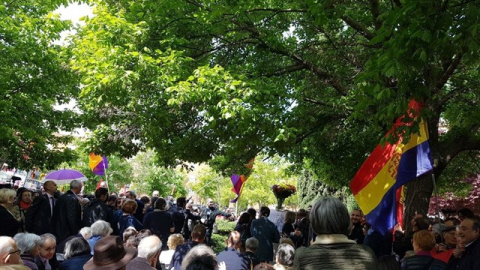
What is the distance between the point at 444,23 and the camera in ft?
18.7

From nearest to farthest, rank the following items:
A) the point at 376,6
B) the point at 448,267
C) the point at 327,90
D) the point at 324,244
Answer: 1. the point at 324,244
2. the point at 448,267
3. the point at 376,6
4. the point at 327,90

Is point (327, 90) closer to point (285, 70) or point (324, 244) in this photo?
point (285, 70)

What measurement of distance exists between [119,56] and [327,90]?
5.44 m

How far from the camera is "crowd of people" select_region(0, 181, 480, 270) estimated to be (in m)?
3.25

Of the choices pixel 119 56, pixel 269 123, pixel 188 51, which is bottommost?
pixel 269 123

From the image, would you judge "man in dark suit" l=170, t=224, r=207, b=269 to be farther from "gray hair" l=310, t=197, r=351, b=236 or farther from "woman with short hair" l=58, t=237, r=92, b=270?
"gray hair" l=310, t=197, r=351, b=236

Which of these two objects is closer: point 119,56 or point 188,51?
point 119,56

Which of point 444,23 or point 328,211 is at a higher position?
point 444,23

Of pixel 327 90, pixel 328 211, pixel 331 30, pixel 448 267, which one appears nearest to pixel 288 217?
pixel 327 90

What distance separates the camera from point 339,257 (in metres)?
3.16

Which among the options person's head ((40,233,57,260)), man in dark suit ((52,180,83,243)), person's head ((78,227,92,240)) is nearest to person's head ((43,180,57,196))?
man in dark suit ((52,180,83,243))

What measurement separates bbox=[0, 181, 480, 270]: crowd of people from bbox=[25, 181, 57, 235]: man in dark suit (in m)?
0.02

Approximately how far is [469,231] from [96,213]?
6.40 m

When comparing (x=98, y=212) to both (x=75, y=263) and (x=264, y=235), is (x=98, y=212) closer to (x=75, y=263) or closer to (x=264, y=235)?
(x=264, y=235)
